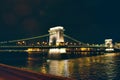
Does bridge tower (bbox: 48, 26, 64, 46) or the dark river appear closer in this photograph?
the dark river

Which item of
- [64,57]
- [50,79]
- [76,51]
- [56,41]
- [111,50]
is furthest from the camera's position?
[111,50]

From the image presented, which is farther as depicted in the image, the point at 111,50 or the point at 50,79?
the point at 111,50

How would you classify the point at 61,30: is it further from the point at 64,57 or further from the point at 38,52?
the point at 38,52

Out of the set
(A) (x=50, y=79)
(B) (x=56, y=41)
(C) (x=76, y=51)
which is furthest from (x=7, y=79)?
(C) (x=76, y=51)

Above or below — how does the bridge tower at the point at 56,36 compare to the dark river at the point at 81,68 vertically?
above

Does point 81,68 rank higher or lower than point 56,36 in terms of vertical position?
lower

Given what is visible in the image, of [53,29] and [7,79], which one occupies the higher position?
[53,29]

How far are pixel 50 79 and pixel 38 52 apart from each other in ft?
528

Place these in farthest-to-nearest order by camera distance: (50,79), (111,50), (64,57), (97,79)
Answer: (111,50) → (64,57) → (97,79) → (50,79)

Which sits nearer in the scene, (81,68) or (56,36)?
(81,68)

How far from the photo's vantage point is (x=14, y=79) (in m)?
28.7

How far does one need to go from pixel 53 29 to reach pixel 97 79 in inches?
4134

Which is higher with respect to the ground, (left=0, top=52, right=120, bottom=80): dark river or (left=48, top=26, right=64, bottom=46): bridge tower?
(left=48, top=26, right=64, bottom=46): bridge tower

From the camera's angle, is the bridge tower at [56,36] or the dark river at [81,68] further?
the bridge tower at [56,36]
